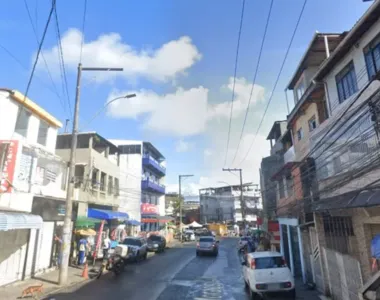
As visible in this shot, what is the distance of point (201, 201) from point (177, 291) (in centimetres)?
6848

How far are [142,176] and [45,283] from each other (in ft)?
99.9

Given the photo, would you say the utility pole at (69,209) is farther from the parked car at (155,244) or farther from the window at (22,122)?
the parked car at (155,244)

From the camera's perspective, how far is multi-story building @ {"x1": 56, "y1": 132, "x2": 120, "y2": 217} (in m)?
24.1

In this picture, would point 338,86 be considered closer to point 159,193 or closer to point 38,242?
point 38,242

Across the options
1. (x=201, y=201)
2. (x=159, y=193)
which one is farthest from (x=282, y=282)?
(x=201, y=201)

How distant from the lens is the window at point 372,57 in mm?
9684

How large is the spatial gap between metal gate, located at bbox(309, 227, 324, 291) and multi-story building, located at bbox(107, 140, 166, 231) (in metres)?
26.2

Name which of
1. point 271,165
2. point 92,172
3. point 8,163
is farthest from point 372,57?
point 271,165

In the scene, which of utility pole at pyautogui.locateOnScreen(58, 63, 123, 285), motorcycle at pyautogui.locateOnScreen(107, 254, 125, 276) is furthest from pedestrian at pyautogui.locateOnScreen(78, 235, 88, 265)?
utility pole at pyautogui.locateOnScreen(58, 63, 123, 285)

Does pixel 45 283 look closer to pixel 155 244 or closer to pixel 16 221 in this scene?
pixel 16 221

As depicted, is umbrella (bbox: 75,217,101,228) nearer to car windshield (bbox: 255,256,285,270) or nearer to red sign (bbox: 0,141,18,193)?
red sign (bbox: 0,141,18,193)

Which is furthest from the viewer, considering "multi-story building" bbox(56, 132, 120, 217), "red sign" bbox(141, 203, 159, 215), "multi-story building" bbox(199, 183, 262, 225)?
"multi-story building" bbox(199, 183, 262, 225)

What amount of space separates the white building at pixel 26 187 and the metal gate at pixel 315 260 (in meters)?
12.3

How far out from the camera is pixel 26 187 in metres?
14.6
